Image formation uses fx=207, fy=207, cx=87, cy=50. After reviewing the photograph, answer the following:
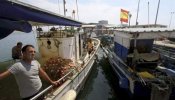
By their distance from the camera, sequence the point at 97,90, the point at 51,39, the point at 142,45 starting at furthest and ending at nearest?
the point at 97,90, the point at 142,45, the point at 51,39

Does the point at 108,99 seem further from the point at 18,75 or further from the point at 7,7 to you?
the point at 7,7

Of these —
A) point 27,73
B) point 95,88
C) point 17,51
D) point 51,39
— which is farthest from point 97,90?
point 27,73

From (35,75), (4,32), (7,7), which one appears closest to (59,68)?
(4,32)

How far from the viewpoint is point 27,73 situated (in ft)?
13.6

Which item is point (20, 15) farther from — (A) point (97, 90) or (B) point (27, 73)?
(A) point (97, 90)

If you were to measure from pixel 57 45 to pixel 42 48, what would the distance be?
2.51 feet

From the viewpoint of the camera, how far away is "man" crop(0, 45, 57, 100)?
405 cm

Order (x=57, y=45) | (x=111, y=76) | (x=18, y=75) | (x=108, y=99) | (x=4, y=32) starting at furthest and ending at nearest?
(x=111, y=76)
(x=108, y=99)
(x=57, y=45)
(x=4, y=32)
(x=18, y=75)

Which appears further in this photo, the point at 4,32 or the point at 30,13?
the point at 4,32

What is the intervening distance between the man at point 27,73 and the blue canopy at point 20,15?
2.13ft

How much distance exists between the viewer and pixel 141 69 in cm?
1034

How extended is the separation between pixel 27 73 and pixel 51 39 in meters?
5.78

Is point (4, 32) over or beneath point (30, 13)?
beneath

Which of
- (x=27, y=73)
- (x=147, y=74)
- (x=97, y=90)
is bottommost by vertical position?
(x=97, y=90)
